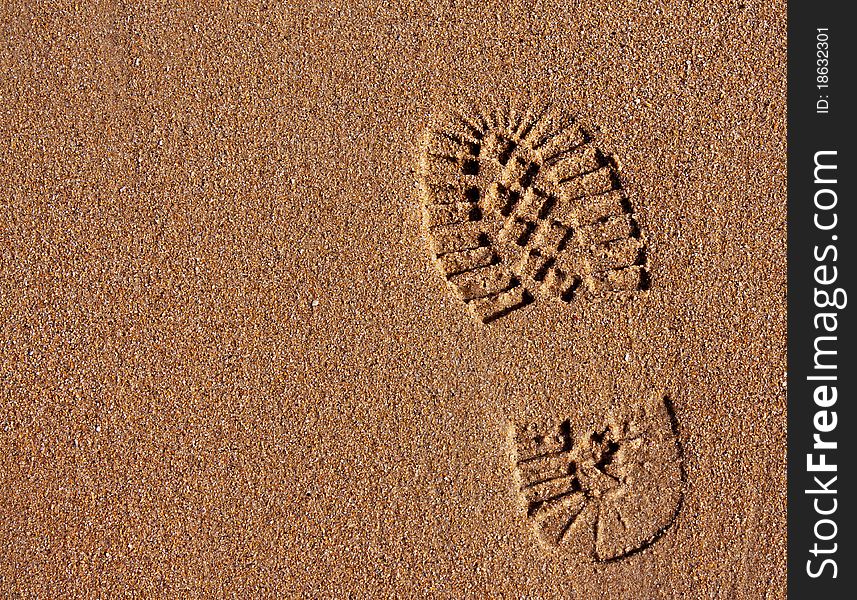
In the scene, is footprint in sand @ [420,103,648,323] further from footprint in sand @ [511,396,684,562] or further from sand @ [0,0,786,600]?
footprint in sand @ [511,396,684,562]

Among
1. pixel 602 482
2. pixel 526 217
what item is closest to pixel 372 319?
pixel 526 217

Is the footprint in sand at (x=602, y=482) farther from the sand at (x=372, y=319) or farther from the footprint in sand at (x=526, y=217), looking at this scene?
the footprint in sand at (x=526, y=217)

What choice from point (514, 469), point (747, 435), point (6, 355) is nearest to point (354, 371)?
point (514, 469)

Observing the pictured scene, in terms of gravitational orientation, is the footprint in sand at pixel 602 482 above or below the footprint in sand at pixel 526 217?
below

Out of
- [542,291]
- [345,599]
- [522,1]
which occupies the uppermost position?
[522,1]

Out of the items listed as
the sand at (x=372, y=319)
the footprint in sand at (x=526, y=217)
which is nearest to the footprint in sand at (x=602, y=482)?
the sand at (x=372, y=319)

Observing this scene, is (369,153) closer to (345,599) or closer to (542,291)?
(542,291)
